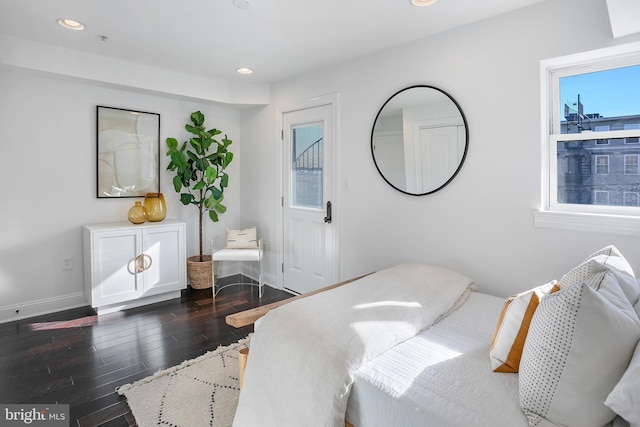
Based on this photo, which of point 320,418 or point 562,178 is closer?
point 320,418

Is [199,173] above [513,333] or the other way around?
above

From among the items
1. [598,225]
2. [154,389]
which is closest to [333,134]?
[598,225]

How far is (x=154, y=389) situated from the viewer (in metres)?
2.13

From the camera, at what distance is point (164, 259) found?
3680 mm

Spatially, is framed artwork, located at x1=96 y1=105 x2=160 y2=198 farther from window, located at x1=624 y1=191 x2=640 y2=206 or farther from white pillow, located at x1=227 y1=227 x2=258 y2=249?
window, located at x1=624 y1=191 x2=640 y2=206

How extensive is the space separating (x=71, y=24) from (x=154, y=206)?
5.71 ft

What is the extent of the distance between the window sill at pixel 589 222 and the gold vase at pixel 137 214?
3.51 m

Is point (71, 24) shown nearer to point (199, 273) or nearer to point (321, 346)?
point (199, 273)

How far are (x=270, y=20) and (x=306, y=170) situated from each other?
5.22 ft

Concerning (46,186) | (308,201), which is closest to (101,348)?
(46,186)

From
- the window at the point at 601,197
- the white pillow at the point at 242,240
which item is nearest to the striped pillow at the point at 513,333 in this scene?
the window at the point at 601,197

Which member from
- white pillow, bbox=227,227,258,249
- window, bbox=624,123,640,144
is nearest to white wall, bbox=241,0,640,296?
window, bbox=624,123,640,144

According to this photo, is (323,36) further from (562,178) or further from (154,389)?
(154,389)

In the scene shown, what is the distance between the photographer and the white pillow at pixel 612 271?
127cm
